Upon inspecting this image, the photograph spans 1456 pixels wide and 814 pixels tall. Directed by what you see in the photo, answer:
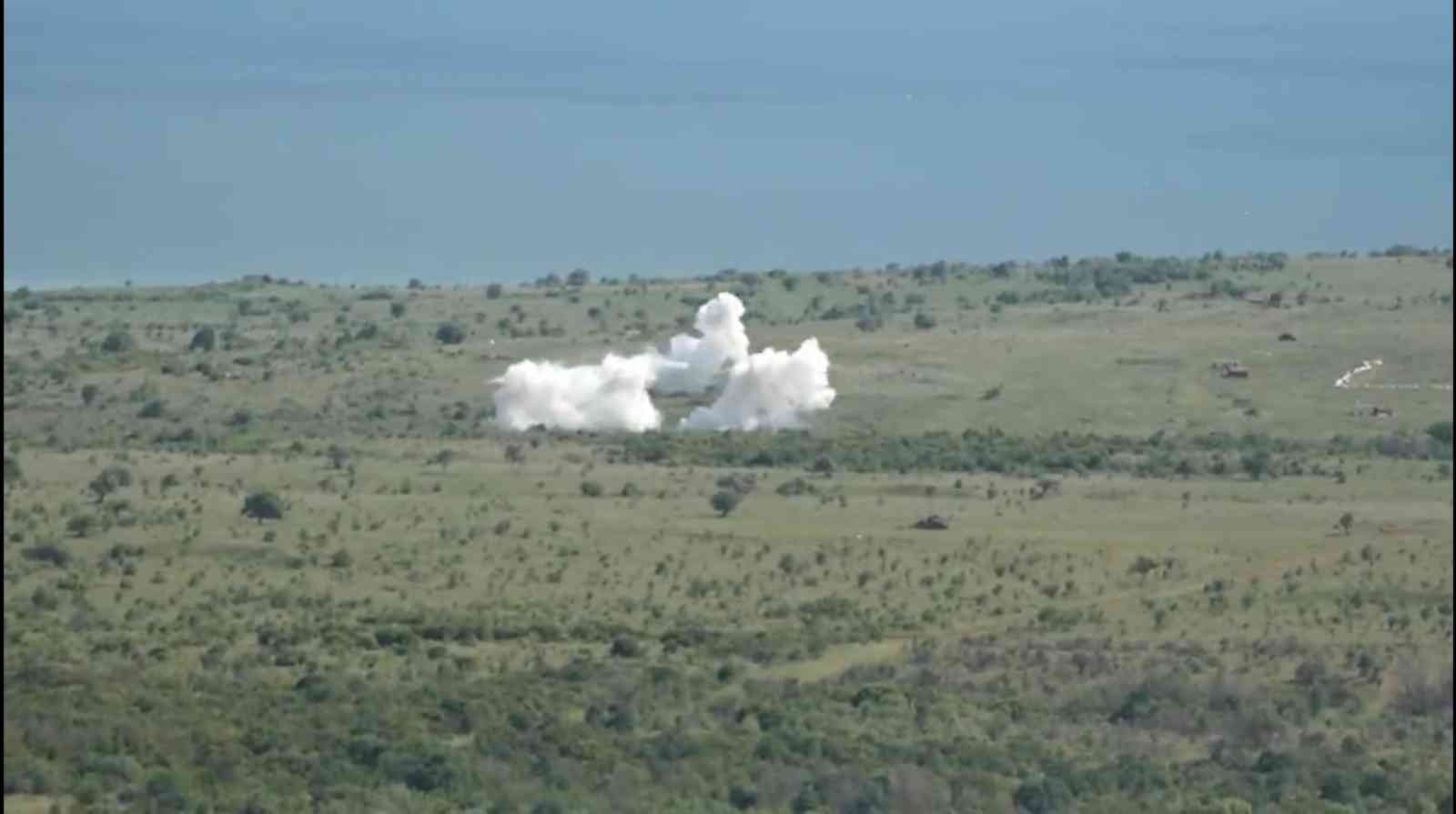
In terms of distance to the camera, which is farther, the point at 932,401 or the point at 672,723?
the point at 932,401

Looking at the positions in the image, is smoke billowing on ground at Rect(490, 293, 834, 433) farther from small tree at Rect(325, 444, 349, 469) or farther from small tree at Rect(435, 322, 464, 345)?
small tree at Rect(435, 322, 464, 345)

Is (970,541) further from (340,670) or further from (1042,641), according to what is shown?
(340,670)

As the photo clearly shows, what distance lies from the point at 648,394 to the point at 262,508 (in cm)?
1476

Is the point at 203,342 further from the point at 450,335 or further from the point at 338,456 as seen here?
the point at 338,456

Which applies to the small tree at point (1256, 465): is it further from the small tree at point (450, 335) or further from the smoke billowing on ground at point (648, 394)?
the small tree at point (450, 335)

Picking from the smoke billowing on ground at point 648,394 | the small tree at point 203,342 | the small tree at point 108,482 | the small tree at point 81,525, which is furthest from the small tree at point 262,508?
the small tree at point 203,342

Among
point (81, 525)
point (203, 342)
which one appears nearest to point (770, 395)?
point (203, 342)

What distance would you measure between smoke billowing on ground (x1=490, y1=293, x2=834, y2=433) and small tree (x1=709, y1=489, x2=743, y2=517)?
9.17 m

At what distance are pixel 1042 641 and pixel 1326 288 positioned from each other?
3736cm

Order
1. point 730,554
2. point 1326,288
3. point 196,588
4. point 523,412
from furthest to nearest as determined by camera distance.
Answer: point 1326,288 → point 523,412 → point 730,554 → point 196,588

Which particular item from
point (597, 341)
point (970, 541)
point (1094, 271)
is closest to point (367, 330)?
point (597, 341)

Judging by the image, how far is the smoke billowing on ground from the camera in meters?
56.4

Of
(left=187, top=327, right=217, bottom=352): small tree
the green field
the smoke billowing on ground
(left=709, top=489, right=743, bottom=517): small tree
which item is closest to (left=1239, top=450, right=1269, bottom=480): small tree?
the green field

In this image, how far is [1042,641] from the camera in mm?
35938
